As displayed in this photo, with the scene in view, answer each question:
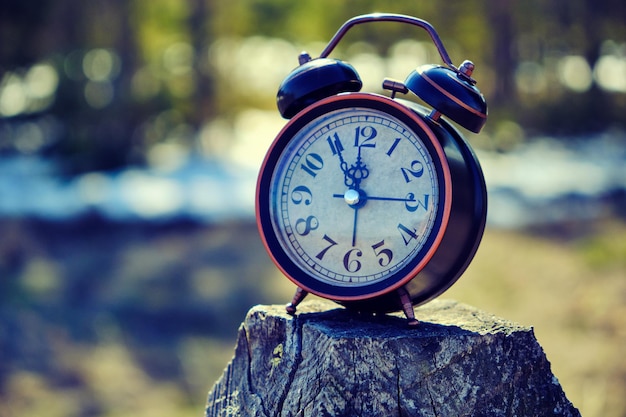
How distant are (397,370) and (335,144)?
25.3 inches

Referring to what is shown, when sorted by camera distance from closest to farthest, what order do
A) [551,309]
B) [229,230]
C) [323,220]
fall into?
[323,220], [551,309], [229,230]

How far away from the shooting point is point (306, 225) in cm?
239

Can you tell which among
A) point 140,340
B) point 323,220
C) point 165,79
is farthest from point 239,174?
point 323,220

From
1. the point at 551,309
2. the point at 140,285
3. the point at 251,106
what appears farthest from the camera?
the point at 251,106

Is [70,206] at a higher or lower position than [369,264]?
higher

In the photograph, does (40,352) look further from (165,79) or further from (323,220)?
(165,79)

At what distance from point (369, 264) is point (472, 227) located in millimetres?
299

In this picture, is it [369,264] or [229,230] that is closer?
[369,264]

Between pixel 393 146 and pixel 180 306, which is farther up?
pixel 180 306

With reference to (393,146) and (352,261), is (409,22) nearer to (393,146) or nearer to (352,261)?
(393,146)

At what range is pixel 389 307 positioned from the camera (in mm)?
2377

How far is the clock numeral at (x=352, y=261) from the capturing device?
2334 mm

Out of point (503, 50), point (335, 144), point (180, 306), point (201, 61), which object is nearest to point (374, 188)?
point (335, 144)

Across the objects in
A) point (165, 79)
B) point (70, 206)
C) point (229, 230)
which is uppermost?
point (165, 79)
